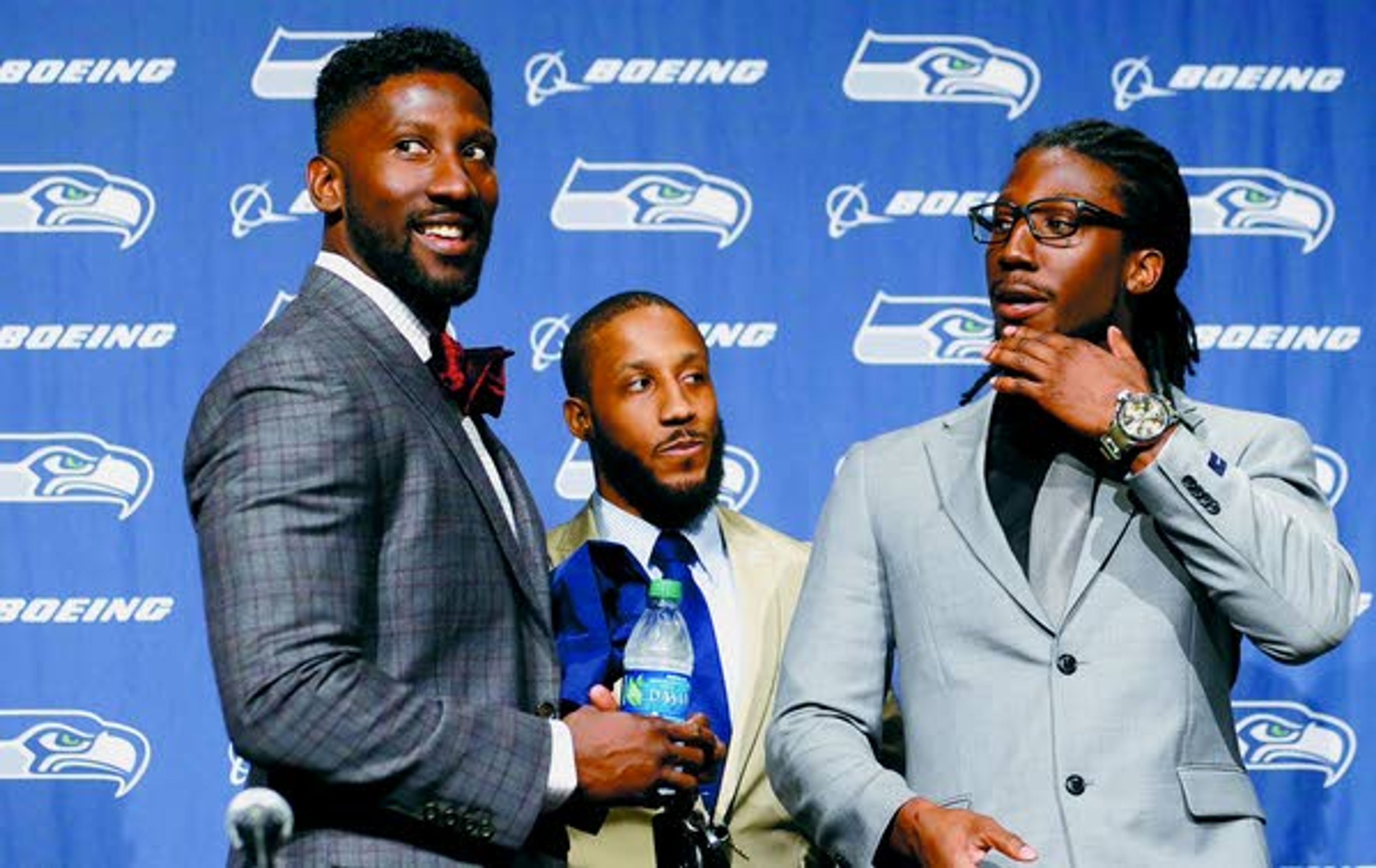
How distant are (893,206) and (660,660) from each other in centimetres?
188

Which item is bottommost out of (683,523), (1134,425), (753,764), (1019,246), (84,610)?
(753,764)

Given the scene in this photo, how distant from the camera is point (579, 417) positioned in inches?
163

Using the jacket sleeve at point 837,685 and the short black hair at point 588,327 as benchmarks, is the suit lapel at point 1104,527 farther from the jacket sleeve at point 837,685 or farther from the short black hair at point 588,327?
the short black hair at point 588,327

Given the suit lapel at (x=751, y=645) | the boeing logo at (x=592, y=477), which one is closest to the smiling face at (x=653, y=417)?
the suit lapel at (x=751, y=645)

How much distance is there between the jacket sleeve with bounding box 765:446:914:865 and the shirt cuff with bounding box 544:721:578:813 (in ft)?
1.29

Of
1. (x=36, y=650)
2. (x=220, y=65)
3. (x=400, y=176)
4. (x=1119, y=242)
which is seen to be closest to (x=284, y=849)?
(x=400, y=176)

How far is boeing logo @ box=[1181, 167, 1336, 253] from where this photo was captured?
4582 mm

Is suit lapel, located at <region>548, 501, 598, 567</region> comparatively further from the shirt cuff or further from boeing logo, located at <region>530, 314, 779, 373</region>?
the shirt cuff

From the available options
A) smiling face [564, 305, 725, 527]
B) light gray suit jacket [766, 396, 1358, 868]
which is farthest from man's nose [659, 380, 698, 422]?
light gray suit jacket [766, 396, 1358, 868]

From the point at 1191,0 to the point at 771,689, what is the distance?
6.51 feet

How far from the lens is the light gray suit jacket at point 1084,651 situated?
8.68 feet

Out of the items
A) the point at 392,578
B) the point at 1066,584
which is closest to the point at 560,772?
the point at 392,578

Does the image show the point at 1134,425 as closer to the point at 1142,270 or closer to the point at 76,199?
the point at 1142,270

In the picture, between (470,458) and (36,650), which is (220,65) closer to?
(36,650)
